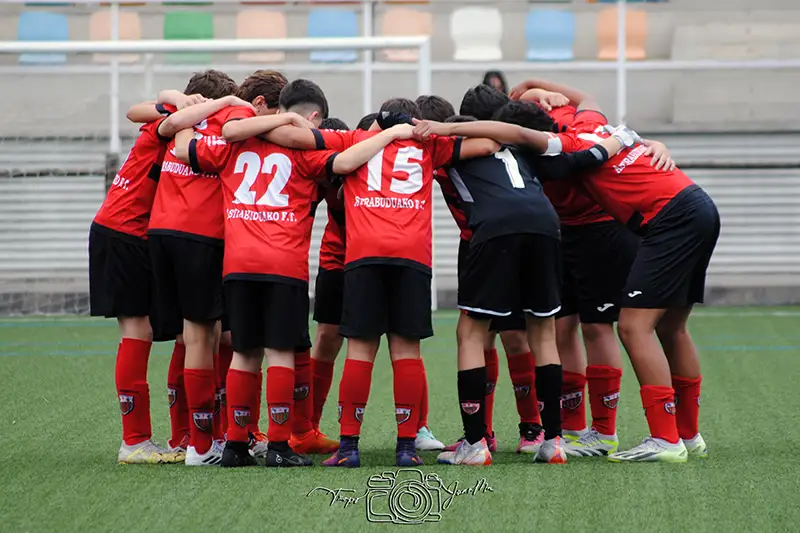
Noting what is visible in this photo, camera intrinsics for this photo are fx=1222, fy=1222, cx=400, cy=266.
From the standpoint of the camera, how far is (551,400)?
547 centimetres

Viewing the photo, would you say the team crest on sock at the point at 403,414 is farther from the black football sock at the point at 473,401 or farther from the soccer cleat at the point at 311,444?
the soccer cleat at the point at 311,444

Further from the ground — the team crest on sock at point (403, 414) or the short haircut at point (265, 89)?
the short haircut at point (265, 89)

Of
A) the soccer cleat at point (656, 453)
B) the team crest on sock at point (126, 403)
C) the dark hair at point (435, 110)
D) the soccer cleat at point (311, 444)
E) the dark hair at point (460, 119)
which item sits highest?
the dark hair at point (435, 110)

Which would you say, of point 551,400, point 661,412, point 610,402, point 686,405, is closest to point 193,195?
point 551,400

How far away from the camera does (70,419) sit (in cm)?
679

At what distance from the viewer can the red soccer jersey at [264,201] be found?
5371 millimetres

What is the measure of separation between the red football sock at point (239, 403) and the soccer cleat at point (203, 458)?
7.1 inches

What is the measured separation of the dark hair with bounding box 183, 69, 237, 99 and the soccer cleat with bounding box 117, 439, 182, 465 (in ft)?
5.65

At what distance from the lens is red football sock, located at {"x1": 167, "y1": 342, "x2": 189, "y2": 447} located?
19.4ft

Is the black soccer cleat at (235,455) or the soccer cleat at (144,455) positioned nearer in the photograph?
the black soccer cleat at (235,455)

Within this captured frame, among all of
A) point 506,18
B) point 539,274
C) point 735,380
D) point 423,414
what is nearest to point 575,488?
point 539,274

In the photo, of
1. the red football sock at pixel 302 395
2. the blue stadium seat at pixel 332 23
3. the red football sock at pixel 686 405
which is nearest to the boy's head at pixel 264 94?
the red football sock at pixel 302 395

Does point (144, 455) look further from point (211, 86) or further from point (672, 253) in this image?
point (672, 253)

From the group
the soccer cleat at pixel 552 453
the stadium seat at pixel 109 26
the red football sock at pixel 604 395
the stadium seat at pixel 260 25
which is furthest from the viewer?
the stadium seat at pixel 260 25
